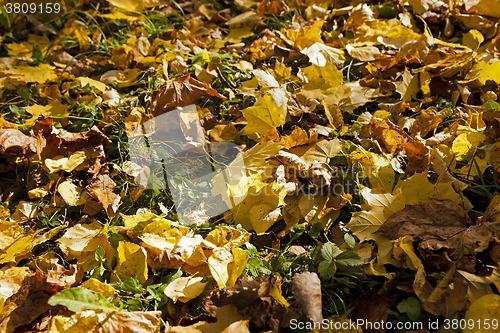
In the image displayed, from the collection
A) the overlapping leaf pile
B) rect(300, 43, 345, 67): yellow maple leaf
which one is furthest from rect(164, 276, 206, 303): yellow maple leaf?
rect(300, 43, 345, 67): yellow maple leaf

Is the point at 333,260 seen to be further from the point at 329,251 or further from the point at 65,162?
the point at 65,162

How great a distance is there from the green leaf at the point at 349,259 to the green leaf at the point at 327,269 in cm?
3

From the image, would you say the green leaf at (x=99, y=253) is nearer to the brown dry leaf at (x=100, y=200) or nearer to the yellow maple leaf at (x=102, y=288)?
the yellow maple leaf at (x=102, y=288)

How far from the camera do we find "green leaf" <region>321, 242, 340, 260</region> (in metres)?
1.25

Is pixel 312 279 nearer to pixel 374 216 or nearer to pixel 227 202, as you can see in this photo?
pixel 374 216

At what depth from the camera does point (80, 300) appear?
1114 millimetres

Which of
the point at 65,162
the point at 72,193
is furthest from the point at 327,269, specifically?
the point at 65,162

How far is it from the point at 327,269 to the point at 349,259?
0.29 ft

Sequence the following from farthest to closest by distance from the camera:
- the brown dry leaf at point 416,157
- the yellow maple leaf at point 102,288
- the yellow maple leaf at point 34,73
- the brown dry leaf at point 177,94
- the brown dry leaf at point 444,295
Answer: the yellow maple leaf at point 34,73, the brown dry leaf at point 177,94, the brown dry leaf at point 416,157, the yellow maple leaf at point 102,288, the brown dry leaf at point 444,295

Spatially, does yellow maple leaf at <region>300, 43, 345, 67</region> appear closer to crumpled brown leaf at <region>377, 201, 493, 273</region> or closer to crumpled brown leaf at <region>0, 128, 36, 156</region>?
crumpled brown leaf at <region>377, 201, 493, 273</region>

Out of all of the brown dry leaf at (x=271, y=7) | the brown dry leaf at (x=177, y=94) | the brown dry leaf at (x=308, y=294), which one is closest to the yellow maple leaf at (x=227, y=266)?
the brown dry leaf at (x=308, y=294)

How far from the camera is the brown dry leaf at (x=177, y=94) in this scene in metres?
1.84

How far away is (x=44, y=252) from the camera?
150cm

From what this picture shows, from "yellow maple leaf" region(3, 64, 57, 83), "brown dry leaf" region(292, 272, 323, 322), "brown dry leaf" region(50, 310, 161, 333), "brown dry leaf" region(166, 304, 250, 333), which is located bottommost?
"brown dry leaf" region(50, 310, 161, 333)
